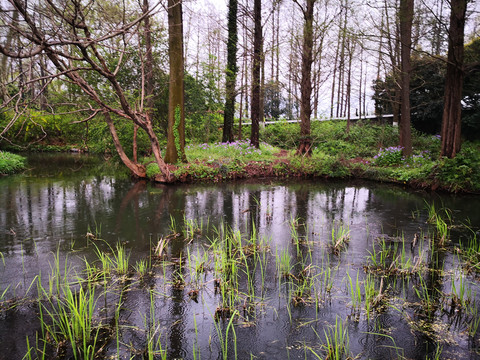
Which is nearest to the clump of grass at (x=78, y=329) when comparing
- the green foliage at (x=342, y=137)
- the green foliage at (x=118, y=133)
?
the green foliage at (x=118, y=133)

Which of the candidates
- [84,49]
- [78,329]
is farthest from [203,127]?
[78,329]

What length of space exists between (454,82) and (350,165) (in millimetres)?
4569

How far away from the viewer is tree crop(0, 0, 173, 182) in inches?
119

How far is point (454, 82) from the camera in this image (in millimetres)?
9305

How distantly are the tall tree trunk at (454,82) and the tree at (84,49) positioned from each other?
27.2 ft

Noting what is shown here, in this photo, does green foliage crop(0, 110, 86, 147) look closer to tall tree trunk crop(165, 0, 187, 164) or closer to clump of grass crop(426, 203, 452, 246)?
tall tree trunk crop(165, 0, 187, 164)

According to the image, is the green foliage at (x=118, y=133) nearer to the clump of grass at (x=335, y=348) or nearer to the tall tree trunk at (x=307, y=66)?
the tall tree trunk at (x=307, y=66)

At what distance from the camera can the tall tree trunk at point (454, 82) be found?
875cm

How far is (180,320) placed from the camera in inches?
129

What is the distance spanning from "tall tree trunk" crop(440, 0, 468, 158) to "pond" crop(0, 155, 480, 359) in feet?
6.91

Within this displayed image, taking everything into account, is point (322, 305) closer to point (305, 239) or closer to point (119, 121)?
point (305, 239)

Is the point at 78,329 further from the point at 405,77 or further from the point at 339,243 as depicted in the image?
the point at 405,77

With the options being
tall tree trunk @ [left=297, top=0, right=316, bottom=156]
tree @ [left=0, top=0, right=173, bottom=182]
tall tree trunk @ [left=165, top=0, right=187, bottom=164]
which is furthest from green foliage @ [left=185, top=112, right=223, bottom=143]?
tall tree trunk @ [left=297, top=0, right=316, bottom=156]

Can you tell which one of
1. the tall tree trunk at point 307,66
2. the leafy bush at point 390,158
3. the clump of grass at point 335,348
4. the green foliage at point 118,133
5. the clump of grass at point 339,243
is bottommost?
the clump of grass at point 335,348
